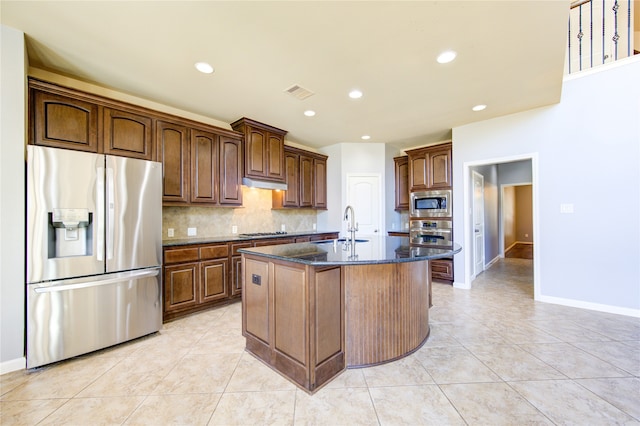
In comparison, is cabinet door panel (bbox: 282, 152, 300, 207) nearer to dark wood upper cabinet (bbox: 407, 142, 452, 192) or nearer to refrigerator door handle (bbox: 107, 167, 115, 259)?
dark wood upper cabinet (bbox: 407, 142, 452, 192)

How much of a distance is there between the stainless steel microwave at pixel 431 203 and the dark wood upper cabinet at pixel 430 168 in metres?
0.11

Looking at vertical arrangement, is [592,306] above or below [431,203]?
below

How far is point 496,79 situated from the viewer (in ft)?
8.95

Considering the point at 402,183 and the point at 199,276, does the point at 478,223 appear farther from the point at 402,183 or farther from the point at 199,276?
the point at 199,276

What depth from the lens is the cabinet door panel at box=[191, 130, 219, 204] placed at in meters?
3.33

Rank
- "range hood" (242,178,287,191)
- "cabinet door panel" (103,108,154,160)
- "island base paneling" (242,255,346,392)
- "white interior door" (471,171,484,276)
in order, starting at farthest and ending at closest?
"white interior door" (471,171,484,276) < "range hood" (242,178,287,191) < "cabinet door panel" (103,108,154,160) < "island base paneling" (242,255,346,392)

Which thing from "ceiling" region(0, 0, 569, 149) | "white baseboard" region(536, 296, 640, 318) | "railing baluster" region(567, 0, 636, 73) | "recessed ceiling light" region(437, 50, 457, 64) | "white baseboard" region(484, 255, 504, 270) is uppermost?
"railing baluster" region(567, 0, 636, 73)

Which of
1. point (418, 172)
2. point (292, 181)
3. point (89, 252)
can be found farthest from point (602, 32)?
point (89, 252)

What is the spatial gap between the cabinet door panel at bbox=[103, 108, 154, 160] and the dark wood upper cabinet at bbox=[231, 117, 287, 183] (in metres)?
1.24

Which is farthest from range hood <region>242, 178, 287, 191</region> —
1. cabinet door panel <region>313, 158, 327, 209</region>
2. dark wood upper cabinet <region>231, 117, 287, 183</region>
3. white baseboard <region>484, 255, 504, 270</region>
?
white baseboard <region>484, 255, 504, 270</region>

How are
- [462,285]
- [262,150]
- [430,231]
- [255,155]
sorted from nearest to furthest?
1. [255,155]
2. [262,150]
3. [462,285]
4. [430,231]

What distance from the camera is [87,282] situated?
220 cm

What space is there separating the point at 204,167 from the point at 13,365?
8.09ft

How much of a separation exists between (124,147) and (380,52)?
2806mm
